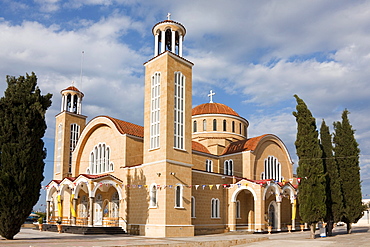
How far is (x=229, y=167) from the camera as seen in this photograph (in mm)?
37406

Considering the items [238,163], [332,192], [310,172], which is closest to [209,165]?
[238,163]

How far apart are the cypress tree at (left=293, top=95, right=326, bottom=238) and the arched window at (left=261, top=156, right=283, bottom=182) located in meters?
11.4

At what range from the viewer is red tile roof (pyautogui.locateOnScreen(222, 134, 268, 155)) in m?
36.2

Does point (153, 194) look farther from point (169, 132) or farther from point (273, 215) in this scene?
point (273, 215)

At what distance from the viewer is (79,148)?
3528 centimetres

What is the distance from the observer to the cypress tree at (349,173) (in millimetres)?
28969

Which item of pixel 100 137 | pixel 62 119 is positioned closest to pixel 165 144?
pixel 100 137

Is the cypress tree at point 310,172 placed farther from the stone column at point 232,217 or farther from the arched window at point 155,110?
the arched window at point 155,110

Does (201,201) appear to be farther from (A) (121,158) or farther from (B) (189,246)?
(B) (189,246)

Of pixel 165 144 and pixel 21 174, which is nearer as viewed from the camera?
pixel 21 174

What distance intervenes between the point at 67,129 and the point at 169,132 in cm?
1667

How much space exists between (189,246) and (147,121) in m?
11.1

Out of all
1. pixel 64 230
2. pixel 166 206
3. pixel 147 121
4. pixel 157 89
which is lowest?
pixel 64 230

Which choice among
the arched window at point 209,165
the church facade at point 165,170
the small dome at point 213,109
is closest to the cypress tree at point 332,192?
the church facade at point 165,170
